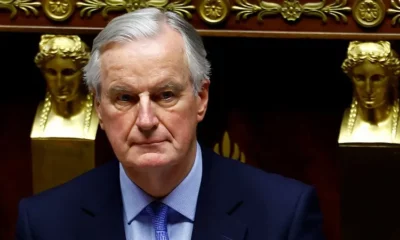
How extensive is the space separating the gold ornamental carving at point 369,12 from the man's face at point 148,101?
1.49 feet

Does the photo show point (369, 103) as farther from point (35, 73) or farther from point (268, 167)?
point (35, 73)

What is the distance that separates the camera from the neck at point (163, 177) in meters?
1.39

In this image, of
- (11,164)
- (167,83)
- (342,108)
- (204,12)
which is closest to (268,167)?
(342,108)

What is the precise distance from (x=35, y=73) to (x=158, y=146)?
27.0 inches

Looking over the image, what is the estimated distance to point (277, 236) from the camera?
1418mm

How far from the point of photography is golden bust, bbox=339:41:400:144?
5.65 ft

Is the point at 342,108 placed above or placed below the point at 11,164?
above

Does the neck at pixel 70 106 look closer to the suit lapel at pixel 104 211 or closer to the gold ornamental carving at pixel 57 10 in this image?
the gold ornamental carving at pixel 57 10

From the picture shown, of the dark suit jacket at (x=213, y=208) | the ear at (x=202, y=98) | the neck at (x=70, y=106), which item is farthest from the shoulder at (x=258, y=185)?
the neck at (x=70, y=106)

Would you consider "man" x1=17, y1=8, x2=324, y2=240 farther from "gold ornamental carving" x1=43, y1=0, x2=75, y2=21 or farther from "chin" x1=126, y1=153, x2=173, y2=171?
"gold ornamental carving" x1=43, y1=0, x2=75, y2=21

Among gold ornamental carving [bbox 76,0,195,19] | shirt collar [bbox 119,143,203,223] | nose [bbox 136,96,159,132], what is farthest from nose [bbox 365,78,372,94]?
nose [bbox 136,96,159,132]

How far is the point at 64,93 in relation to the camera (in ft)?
5.99

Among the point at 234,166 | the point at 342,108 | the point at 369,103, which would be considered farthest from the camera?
the point at 342,108

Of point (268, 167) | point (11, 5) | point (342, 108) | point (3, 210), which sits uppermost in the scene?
point (11, 5)
